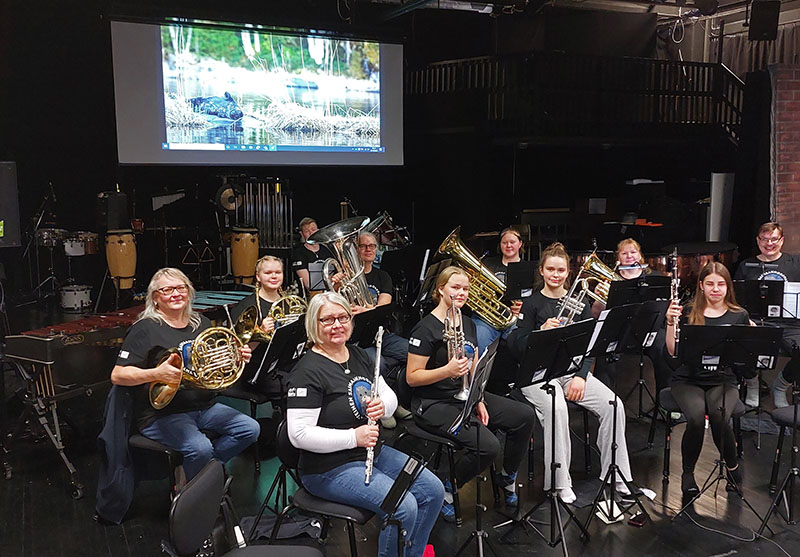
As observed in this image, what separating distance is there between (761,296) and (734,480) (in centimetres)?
169

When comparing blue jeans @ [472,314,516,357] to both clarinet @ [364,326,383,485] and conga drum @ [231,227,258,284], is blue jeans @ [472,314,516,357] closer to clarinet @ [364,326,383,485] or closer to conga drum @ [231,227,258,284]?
clarinet @ [364,326,383,485]

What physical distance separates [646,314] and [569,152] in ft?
26.3

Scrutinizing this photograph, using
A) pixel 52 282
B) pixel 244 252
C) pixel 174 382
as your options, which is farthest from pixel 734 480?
pixel 52 282

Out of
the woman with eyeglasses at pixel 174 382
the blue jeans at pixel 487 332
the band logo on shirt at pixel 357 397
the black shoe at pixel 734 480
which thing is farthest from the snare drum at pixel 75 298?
the black shoe at pixel 734 480

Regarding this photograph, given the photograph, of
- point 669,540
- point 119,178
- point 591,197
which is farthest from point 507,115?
point 669,540

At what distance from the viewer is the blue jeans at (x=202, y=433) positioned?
4566 millimetres

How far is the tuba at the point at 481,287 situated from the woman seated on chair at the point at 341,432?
8.48 ft

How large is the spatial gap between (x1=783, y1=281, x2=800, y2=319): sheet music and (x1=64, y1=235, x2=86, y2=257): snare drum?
8798mm

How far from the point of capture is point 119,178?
1170cm

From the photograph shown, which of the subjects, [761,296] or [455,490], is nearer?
[455,490]

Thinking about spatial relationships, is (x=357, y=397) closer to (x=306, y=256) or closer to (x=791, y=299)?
(x=306, y=256)

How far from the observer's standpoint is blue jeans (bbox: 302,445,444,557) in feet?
12.4

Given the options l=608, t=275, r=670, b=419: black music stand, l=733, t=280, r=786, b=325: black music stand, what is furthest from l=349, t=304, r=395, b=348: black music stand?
l=733, t=280, r=786, b=325: black music stand

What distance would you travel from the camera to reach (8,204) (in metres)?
6.21
